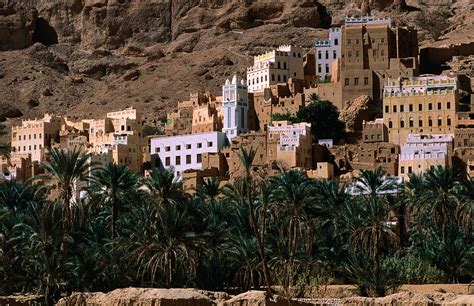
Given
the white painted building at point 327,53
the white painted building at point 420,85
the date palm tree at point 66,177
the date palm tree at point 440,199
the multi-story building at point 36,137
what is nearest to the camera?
the date palm tree at point 66,177

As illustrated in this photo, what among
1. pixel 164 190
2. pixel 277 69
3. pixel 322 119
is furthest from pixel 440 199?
pixel 277 69

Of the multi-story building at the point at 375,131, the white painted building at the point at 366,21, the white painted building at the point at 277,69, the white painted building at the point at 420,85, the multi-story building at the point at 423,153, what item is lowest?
the multi-story building at the point at 423,153

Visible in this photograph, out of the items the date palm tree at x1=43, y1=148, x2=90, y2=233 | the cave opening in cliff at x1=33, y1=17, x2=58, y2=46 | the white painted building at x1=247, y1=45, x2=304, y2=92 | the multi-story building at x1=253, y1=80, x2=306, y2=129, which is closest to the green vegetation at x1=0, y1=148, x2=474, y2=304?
the date palm tree at x1=43, y1=148, x2=90, y2=233

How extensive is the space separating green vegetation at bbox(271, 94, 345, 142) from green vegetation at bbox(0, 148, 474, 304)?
23165 millimetres

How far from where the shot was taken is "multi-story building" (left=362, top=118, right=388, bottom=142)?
3216 inches

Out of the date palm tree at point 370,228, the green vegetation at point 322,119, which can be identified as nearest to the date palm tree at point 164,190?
the date palm tree at point 370,228

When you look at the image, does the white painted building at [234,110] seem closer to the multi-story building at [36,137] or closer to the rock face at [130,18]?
the multi-story building at [36,137]

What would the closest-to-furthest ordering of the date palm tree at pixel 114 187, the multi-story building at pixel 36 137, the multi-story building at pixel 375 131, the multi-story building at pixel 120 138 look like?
the date palm tree at pixel 114 187, the multi-story building at pixel 375 131, the multi-story building at pixel 120 138, the multi-story building at pixel 36 137

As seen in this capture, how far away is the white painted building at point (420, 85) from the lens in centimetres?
8262

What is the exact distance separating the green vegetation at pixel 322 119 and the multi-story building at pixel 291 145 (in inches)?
115

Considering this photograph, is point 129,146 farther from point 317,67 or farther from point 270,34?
point 270,34

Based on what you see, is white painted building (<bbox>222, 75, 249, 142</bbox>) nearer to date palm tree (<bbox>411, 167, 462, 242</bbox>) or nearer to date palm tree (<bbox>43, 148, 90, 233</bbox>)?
date palm tree (<bbox>411, 167, 462, 242</bbox>)

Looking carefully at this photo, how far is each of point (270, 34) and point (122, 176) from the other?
215ft

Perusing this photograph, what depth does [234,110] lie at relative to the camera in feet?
288
